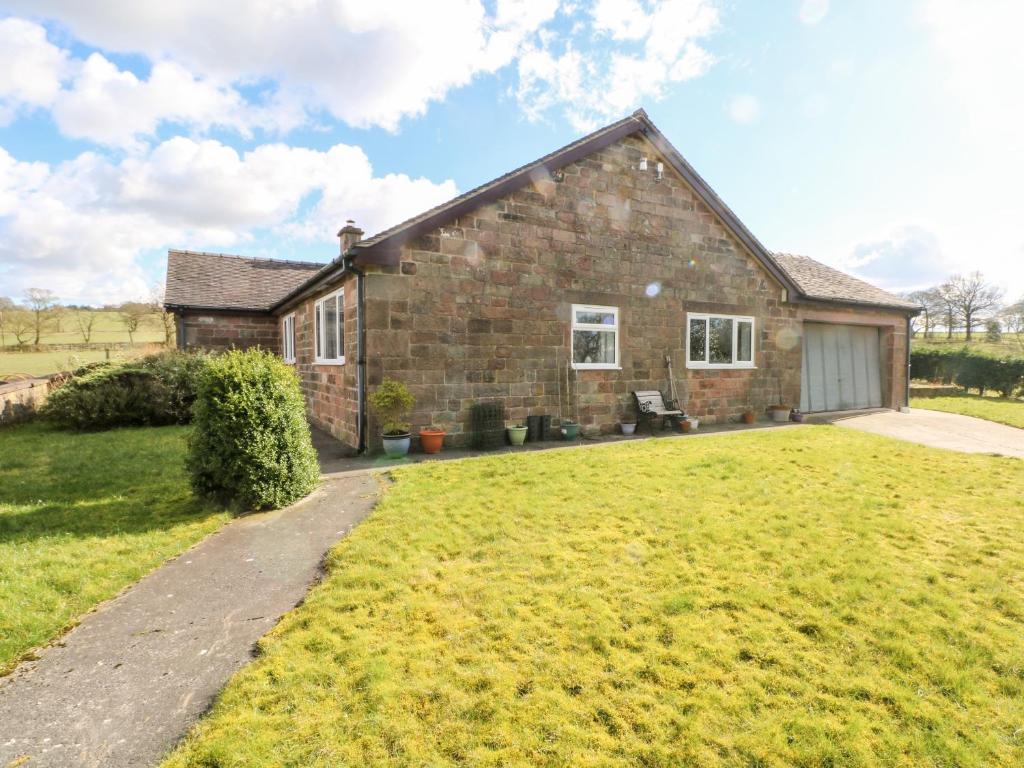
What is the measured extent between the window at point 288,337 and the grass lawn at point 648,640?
9895 mm

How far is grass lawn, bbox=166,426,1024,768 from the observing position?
8.14 ft

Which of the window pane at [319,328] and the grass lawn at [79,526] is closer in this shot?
the grass lawn at [79,526]

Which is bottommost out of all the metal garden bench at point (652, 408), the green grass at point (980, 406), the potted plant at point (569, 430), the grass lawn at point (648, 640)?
the grass lawn at point (648, 640)

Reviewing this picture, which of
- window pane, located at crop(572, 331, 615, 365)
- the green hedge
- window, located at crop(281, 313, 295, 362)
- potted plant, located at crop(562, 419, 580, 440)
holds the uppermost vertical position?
window, located at crop(281, 313, 295, 362)

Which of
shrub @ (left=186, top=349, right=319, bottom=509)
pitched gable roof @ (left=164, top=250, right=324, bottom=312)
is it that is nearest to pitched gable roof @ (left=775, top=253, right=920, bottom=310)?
shrub @ (left=186, top=349, right=319, bottom=509)

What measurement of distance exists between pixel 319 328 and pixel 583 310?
5.91 m

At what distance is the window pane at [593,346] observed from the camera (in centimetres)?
1036

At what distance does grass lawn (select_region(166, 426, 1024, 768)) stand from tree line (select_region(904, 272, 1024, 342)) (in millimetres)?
39205

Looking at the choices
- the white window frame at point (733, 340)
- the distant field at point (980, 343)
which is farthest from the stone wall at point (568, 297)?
the distant field at point (980, 343)

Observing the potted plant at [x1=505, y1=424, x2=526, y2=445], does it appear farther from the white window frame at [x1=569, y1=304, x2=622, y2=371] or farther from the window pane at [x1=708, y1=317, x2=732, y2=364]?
the window pane at [x1=708, y1=317, x2=732, y2=364]

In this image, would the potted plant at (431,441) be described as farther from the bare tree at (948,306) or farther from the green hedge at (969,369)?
the bare tree at (948,306)

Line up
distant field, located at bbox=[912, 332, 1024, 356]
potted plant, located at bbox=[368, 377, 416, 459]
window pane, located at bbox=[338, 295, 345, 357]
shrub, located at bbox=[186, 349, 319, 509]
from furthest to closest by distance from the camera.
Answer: distant field, located at bbox=[912, 332, 1024, 356] < window pane, located at bbox=[338, 295, 345, 357] < potted plant, located at bbox=[368, 377, 416, 459] < shrub, located at bbox=[186, 349, 319, 509]

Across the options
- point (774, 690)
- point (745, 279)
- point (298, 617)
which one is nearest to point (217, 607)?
point (298, 617)

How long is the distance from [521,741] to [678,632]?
4.63 ft
